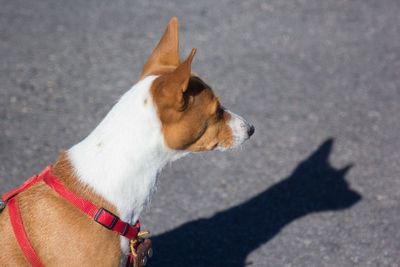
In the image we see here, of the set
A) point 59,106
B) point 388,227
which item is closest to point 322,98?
point 388,227

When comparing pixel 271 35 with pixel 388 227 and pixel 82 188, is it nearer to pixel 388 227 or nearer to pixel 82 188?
pixel 388 227

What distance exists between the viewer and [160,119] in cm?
305

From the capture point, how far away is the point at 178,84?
293 centimetres

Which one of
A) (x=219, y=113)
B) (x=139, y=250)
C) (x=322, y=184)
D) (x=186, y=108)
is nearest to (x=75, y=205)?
(x=139, y=250)

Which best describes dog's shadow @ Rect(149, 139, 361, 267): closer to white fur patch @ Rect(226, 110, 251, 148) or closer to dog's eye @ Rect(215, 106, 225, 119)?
white fur patch @ Rect(226, 110, 251, 148)

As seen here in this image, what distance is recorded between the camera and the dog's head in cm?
297

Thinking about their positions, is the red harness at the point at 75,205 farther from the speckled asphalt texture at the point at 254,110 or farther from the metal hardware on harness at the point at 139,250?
the speckled asphalt texture at the point at 254,110

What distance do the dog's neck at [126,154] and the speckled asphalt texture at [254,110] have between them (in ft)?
4.31

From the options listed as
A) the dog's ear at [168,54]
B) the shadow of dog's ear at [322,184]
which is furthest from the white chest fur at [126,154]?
the shadow of dog's ear at [322,184]

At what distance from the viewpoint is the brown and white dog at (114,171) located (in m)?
3.06

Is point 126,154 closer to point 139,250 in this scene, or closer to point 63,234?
point 63,234

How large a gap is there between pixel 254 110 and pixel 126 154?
319cm

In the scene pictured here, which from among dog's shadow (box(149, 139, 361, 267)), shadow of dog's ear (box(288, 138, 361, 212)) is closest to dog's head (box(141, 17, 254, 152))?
dog's shadow (box(149, 139, 361, 267))

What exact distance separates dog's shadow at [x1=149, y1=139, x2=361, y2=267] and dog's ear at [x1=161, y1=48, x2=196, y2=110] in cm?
168
